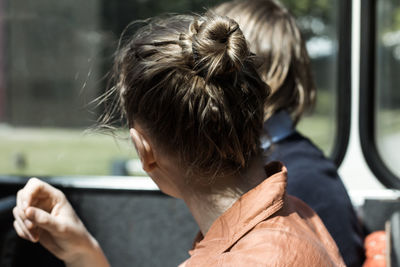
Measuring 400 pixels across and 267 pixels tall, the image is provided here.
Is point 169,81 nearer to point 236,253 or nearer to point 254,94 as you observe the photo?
point 254,94

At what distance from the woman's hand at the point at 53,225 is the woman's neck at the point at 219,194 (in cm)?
29

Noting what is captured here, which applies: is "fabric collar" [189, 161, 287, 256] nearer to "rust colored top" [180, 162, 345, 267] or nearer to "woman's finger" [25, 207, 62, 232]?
"rust colored top" [180, 162, 345, 267]

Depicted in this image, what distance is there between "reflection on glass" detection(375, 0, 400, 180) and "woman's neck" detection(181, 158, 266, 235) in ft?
4.65

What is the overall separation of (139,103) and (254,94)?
0.21 metres

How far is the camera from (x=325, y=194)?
140cm

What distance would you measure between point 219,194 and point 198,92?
0.21 m

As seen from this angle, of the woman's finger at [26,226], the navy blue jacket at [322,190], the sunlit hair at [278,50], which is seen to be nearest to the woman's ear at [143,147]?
the woman's finger at [26,226]

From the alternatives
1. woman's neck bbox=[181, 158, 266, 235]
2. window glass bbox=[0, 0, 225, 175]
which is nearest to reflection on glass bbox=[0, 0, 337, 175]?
window glass bbox=[0, 0, 225, 175]

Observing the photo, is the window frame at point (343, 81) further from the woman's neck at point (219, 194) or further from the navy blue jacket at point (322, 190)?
the woman's neck at point (219, 194)

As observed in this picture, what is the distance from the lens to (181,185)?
0.99m

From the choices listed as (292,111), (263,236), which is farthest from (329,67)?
(263,236)

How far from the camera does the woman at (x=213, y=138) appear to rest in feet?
2.84

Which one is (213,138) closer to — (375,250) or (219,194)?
(219,194)

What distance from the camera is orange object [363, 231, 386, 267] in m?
1.48
